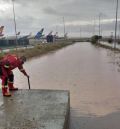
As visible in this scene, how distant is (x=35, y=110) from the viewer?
26.1ft

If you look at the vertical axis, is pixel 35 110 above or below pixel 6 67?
below

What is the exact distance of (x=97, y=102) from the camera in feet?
36.5

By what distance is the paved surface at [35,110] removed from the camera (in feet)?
22.3

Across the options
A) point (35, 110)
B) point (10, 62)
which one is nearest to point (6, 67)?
point (10, 62)

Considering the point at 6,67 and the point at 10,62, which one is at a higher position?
the point at 10,62

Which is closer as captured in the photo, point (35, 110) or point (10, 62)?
point (35, 110)

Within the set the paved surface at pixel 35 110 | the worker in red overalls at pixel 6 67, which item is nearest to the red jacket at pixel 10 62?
the worker in red overalls at pixel 6 67

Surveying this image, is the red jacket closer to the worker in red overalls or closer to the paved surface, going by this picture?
the worker in red overalls

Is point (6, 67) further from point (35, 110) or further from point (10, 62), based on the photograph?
point (35, 110)

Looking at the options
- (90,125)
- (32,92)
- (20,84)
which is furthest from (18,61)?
(20,84)

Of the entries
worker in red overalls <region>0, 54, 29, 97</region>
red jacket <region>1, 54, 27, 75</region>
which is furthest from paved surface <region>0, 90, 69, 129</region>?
red jacket <region>1, 54, 27, 75</region>

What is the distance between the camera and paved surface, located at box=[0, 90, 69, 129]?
679cm

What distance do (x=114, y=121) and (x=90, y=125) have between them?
734 mm

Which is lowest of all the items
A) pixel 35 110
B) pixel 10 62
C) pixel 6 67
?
pixel 35 110
